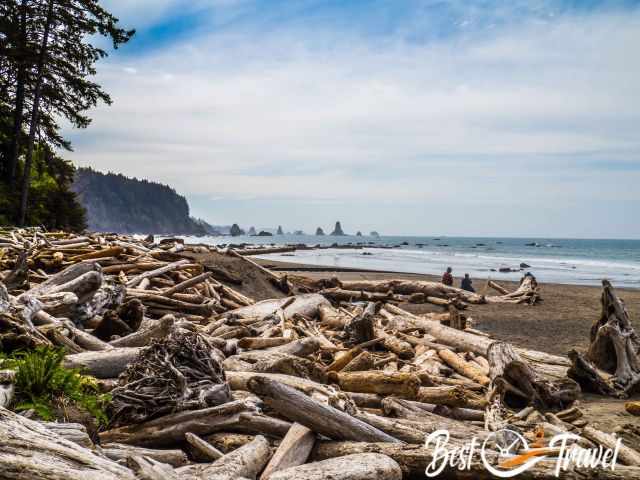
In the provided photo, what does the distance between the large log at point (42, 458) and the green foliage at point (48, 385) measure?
1294mm

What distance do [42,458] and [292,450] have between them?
1.85 m

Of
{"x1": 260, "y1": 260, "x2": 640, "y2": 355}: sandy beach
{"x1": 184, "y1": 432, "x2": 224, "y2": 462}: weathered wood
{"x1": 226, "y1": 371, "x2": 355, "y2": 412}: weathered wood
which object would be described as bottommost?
{"x1": 260, "y1": 260, "x2": 640, "y2": 355}: sandy beach

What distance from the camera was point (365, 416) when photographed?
183 inches

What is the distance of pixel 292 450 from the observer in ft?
→ 12.7

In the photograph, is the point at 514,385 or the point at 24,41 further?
the point at 24,41

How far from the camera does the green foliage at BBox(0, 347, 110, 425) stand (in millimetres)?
4020

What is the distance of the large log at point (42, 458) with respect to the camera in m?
2.43

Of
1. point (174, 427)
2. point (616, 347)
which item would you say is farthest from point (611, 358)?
point (174, 427)

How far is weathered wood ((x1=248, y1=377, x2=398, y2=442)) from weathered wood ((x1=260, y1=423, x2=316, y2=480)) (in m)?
0.08

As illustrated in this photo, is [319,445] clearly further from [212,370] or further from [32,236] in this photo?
[32,236]

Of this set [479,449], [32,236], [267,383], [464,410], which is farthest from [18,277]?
[479,449]

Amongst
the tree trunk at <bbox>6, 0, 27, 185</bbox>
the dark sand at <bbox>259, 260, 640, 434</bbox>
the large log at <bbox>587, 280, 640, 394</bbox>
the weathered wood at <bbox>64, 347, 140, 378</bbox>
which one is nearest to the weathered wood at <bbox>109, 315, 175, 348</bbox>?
the weathered wood at <bbox>64, 347, 140, 378</bbox>

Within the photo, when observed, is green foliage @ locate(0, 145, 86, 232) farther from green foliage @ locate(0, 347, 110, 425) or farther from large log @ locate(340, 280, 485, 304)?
green foliage @ locate(0, 347, 110, 425)

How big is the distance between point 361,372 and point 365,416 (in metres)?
2.05
